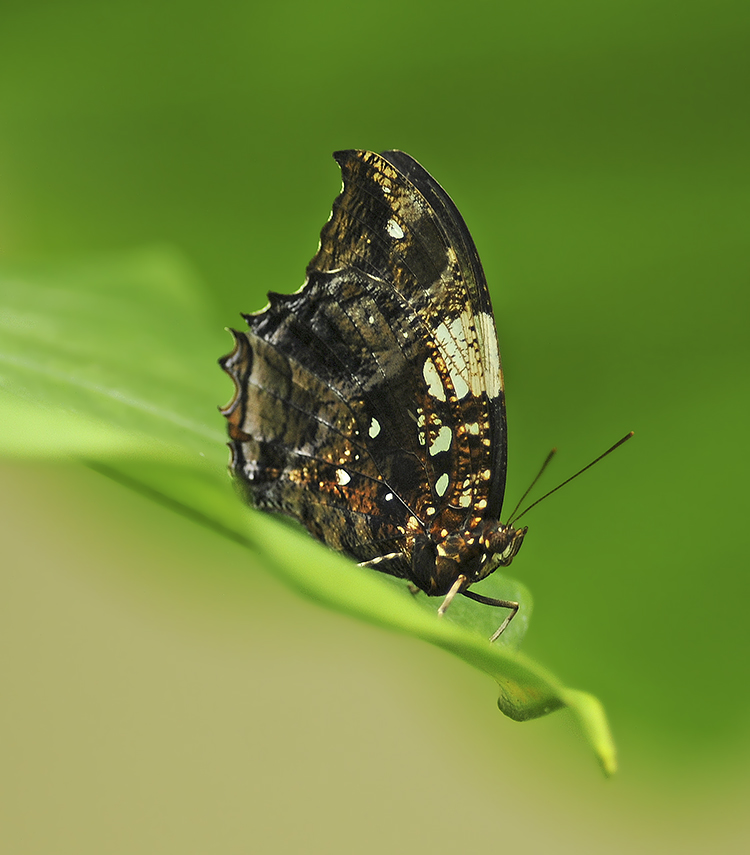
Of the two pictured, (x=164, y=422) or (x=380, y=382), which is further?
(x=380, y=382)

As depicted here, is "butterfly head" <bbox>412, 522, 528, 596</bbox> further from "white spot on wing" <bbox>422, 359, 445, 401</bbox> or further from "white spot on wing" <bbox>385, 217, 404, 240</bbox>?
"white spot on wing" <bbox>385, 217, 404, 240</bbox>

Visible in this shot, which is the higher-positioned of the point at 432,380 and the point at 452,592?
the point at 432,380

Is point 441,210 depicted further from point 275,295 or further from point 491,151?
point 491,151

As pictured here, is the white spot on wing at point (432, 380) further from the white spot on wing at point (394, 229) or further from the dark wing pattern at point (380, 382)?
the white spot on wing at point (394, 229)

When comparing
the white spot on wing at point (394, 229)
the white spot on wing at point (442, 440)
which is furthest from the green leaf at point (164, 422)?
the white spot on wing at point (394, 229)

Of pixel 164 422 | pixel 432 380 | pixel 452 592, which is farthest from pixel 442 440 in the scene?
pixel 164 422

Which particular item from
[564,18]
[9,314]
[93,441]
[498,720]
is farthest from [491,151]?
[93,441]

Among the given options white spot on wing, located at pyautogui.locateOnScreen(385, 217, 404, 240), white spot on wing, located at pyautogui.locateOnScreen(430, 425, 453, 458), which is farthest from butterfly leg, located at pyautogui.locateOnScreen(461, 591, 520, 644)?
white spot on wing, located at pyautogui.locateOnScreen(385, 217, 404, 240)

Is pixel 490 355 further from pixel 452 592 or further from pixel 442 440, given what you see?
pixel 452 592
